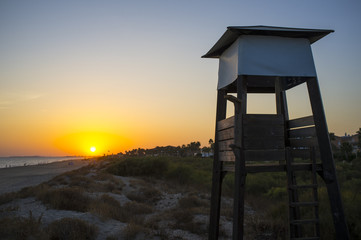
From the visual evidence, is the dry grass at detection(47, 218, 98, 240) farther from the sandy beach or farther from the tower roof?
the sandy beach

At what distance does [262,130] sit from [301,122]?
1.77m

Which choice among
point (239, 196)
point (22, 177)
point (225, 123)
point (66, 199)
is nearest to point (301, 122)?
point (225, 123)

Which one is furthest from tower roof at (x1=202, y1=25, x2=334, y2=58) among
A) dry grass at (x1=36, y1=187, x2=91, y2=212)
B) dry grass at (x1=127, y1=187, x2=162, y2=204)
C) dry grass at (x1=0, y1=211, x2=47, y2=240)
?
dry grass at (x1=127, y1=187, x2=162, y2=204)

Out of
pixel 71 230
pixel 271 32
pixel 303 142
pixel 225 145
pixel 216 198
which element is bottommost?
pixel 71 230

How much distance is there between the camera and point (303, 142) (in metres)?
7.12

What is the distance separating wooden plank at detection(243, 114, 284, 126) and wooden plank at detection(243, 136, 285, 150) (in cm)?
35

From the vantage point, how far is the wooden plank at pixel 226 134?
20.6 feet

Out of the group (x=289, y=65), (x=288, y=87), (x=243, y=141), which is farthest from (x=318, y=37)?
(x=243, y=141)

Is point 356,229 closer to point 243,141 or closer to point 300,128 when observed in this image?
point 300,128

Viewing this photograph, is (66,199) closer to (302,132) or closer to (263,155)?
(263,155)

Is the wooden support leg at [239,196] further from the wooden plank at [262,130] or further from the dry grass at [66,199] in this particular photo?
the dry grass at [66,199]

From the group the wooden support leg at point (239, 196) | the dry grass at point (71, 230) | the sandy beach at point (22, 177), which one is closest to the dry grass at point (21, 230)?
the dry grass at point (71, 230)

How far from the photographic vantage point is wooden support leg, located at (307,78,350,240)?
5.92 meters

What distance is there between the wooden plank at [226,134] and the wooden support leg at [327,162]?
6.87ft
